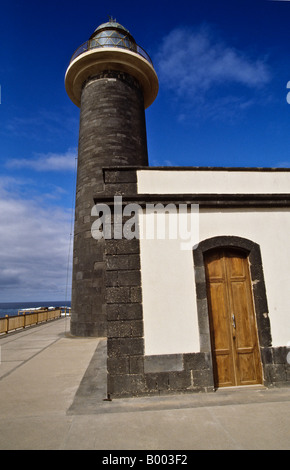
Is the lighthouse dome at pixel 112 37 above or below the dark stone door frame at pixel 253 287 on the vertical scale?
above

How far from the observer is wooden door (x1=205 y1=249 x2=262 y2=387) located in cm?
478

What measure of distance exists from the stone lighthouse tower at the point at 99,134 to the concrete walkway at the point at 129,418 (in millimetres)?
5151

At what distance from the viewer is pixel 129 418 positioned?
11.6ft

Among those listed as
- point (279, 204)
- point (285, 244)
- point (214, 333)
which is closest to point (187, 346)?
point (214, 333)

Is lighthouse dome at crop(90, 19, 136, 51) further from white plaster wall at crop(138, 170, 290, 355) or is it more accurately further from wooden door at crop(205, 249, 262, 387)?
wooden door at crop(205, 249, 262, 387)

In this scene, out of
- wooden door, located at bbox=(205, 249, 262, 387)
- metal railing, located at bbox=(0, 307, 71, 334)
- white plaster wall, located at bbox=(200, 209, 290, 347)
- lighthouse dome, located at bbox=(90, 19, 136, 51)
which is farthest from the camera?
lighthouse dome, located at bbox=(90, 19, 136, 51)

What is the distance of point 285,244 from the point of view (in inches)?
205

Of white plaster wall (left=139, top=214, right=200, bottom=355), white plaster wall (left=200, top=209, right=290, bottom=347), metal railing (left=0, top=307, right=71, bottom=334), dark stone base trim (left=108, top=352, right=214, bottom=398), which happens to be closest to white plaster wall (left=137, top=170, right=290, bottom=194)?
white plaster wall (left=200, top=209, right=290, bottom=347)

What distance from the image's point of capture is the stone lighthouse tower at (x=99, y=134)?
35.0ft

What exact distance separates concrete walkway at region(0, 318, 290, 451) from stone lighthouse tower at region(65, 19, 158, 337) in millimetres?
5151

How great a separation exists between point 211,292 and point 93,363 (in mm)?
3616

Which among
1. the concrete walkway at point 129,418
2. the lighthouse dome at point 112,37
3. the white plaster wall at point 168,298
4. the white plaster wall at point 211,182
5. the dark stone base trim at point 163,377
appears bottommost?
the concrete walkway at point 129,418

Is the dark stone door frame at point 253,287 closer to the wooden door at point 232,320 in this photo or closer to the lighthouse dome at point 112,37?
the wooden door at point 232,320

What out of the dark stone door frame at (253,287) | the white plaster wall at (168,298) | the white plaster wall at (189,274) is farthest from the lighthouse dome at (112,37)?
the dark stone door frame at (253,287)
